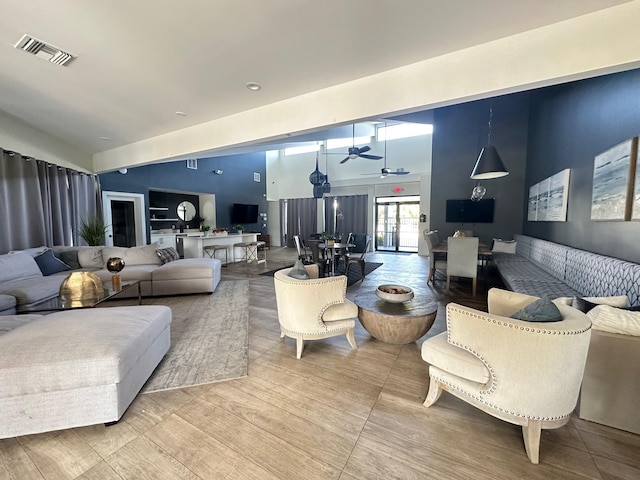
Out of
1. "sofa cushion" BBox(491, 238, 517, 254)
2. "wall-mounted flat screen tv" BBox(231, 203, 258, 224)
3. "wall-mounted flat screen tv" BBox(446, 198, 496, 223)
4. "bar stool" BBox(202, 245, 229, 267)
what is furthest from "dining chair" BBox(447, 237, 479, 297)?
"wall-mounted flat screen tv" BBox(231, 203, 258, 224)

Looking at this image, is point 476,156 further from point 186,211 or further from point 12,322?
point 186,211

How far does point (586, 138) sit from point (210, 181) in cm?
935

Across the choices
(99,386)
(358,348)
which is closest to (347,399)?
(358,348)

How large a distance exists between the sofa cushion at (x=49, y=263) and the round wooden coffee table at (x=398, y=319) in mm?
4728

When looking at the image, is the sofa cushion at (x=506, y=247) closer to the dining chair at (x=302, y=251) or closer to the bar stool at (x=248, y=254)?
the dining chair at (x=302, y=251)

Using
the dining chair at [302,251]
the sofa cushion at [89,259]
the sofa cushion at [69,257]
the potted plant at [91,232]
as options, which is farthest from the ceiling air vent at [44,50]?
the dining chair at [302,251]

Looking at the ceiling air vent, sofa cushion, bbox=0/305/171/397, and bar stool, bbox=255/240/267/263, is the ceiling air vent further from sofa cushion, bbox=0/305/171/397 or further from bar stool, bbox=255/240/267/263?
bar stool, bbox=255/240/267/263

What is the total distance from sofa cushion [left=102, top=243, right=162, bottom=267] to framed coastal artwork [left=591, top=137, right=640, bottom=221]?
6249 millimetres

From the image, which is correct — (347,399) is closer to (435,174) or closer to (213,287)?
(213,287)

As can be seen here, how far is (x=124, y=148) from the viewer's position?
528 centimetres

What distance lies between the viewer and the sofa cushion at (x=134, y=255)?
4434 millimetres

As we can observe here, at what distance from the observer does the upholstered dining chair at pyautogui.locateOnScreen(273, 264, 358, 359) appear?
2320mm

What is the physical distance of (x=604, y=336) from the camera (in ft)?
4.89

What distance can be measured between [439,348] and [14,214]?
6.50 metres
